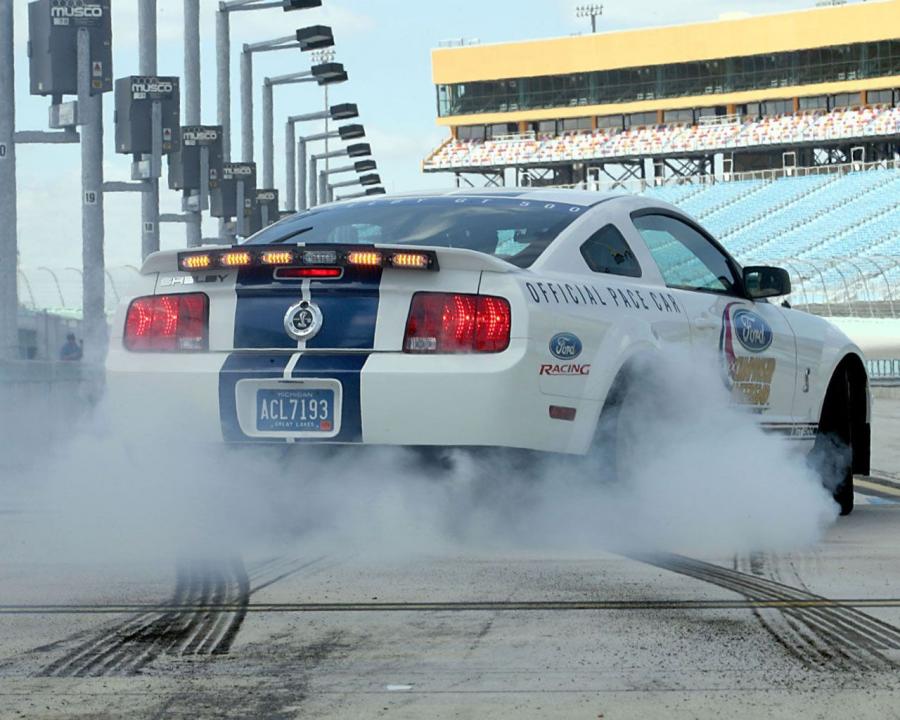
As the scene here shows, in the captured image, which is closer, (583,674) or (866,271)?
(583,674)

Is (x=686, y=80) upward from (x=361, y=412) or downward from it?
upward

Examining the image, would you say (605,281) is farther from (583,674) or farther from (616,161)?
(616,161)

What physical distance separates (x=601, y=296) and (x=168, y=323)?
5.60 feet

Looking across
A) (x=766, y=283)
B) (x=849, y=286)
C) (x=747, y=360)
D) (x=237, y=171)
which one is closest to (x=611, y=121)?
(x=849, y=286)

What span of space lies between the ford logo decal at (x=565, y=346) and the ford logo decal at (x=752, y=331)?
1.51m

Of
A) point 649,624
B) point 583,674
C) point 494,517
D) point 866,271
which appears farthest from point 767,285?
point 866,271

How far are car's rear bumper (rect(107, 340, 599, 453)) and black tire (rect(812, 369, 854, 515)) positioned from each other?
2.30 metres

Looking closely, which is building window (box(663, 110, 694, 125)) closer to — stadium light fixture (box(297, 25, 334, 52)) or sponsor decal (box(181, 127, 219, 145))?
stadium light fixture (box(297, 25, 334, 52))

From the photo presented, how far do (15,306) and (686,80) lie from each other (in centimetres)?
6912

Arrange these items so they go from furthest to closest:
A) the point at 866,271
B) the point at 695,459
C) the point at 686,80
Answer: the point at 686,80 < the point at 866,271 < the point at 695,459

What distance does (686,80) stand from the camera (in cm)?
8338

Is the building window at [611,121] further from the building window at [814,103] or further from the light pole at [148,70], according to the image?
the light pole at [148,70]

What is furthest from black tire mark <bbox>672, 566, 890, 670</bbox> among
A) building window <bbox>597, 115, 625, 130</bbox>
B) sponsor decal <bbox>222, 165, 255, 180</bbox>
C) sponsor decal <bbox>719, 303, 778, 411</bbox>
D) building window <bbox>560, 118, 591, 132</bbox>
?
building window <bbox>560, 118, 591, 132</bbox>

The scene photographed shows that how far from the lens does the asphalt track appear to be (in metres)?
4.09
